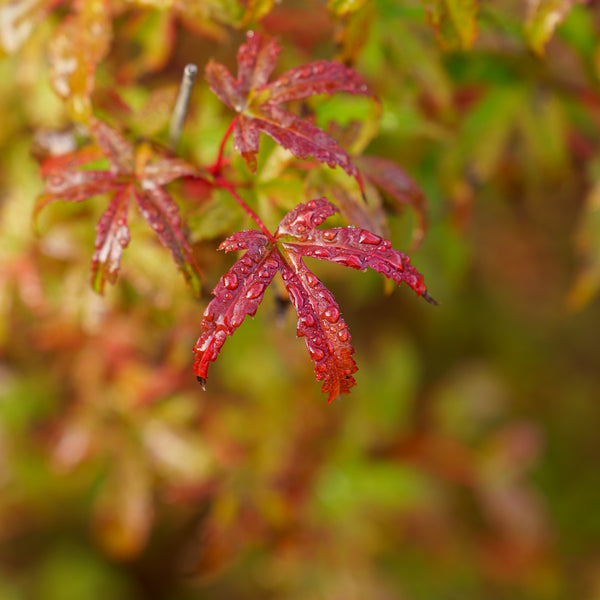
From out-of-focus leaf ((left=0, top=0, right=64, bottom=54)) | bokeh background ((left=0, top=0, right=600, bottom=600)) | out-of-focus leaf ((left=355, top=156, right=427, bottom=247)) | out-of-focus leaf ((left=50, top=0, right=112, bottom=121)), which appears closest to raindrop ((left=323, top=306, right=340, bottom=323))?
bokeh background ((left=0, top=0, right=600, bottom=600))

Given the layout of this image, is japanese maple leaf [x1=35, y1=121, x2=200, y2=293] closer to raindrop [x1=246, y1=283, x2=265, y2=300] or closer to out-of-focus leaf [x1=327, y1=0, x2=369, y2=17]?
raindrop [x1=246, y1=283, x2=265, y2=300]

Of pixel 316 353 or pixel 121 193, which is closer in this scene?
pixel 316 353

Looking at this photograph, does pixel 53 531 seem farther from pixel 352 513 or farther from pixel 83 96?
pixel 83 96

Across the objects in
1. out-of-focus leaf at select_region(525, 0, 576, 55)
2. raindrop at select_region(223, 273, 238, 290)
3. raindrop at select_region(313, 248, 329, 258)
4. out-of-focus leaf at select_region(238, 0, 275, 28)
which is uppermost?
out-of-focus leaf at select_region(525, 0, 576, 55)

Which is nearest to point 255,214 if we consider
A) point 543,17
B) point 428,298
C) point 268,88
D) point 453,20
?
point 268,88

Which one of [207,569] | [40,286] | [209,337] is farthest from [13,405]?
[209,337]

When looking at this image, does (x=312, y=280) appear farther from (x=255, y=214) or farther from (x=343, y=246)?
(x=255, y=214)
